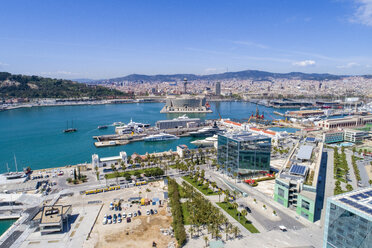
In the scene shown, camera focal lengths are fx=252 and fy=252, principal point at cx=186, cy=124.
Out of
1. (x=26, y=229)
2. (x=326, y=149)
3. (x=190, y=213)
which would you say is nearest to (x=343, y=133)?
(x=326, y=149)

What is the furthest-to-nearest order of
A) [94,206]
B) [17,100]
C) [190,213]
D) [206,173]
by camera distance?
1. [17,100]
2. [206,173]
3. [94,206]
4. [190,213]

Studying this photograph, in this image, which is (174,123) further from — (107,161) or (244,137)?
(244,137)

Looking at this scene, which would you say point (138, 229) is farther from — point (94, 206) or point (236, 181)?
point (236, 181)

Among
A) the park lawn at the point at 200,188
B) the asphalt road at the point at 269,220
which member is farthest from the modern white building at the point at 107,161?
the asphalt road at the point at 269,220

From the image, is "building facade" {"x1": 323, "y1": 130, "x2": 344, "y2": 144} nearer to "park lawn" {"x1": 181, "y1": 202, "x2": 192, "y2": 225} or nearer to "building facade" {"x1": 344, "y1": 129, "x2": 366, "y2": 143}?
"building facade" {"x1": 344, "y1": 129, "x2": 366, "y2": 143}

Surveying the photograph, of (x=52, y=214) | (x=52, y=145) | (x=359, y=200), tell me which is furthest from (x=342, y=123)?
(x=52, y=145)

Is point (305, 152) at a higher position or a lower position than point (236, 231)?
higher
